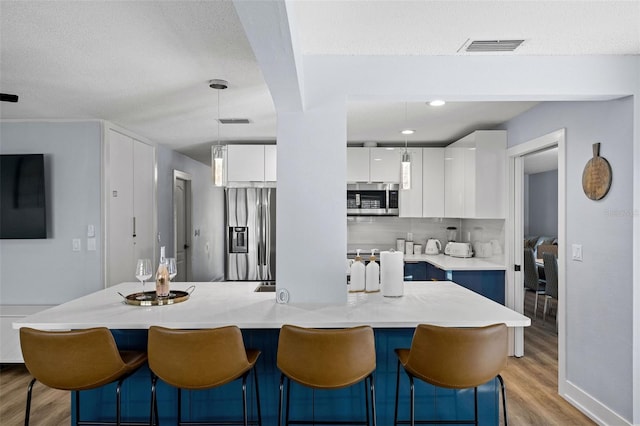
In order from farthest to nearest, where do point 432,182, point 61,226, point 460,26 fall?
1. point 432,182
2. point 61,226
3. point 460,26

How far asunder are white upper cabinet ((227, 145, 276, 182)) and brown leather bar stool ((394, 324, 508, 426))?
3777mm

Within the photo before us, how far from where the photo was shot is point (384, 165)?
17.6ft

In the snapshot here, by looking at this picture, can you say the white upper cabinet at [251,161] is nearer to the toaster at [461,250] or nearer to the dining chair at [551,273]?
the toaster at [461,250]

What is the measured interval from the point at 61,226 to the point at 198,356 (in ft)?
9.90

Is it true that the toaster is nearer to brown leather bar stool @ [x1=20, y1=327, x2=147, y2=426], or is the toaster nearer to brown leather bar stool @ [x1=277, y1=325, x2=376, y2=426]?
brown leather bar stool @ [x1=277, y1=325, x2=376, y2=426]

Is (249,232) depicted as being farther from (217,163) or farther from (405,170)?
(405,170)

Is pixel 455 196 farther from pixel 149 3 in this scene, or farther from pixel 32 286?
pixel 32 286

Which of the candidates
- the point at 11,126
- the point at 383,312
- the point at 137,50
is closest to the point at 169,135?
the point at 11,126

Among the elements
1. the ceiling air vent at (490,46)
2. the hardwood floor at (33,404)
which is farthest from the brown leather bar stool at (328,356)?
the hardwood floor at (33,404)

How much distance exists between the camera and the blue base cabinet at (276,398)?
7.46 ft

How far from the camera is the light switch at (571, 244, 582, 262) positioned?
9.78 feet

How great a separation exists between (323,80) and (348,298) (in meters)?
1.40

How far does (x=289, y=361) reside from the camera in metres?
1.89

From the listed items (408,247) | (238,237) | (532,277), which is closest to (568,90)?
(408,247)
